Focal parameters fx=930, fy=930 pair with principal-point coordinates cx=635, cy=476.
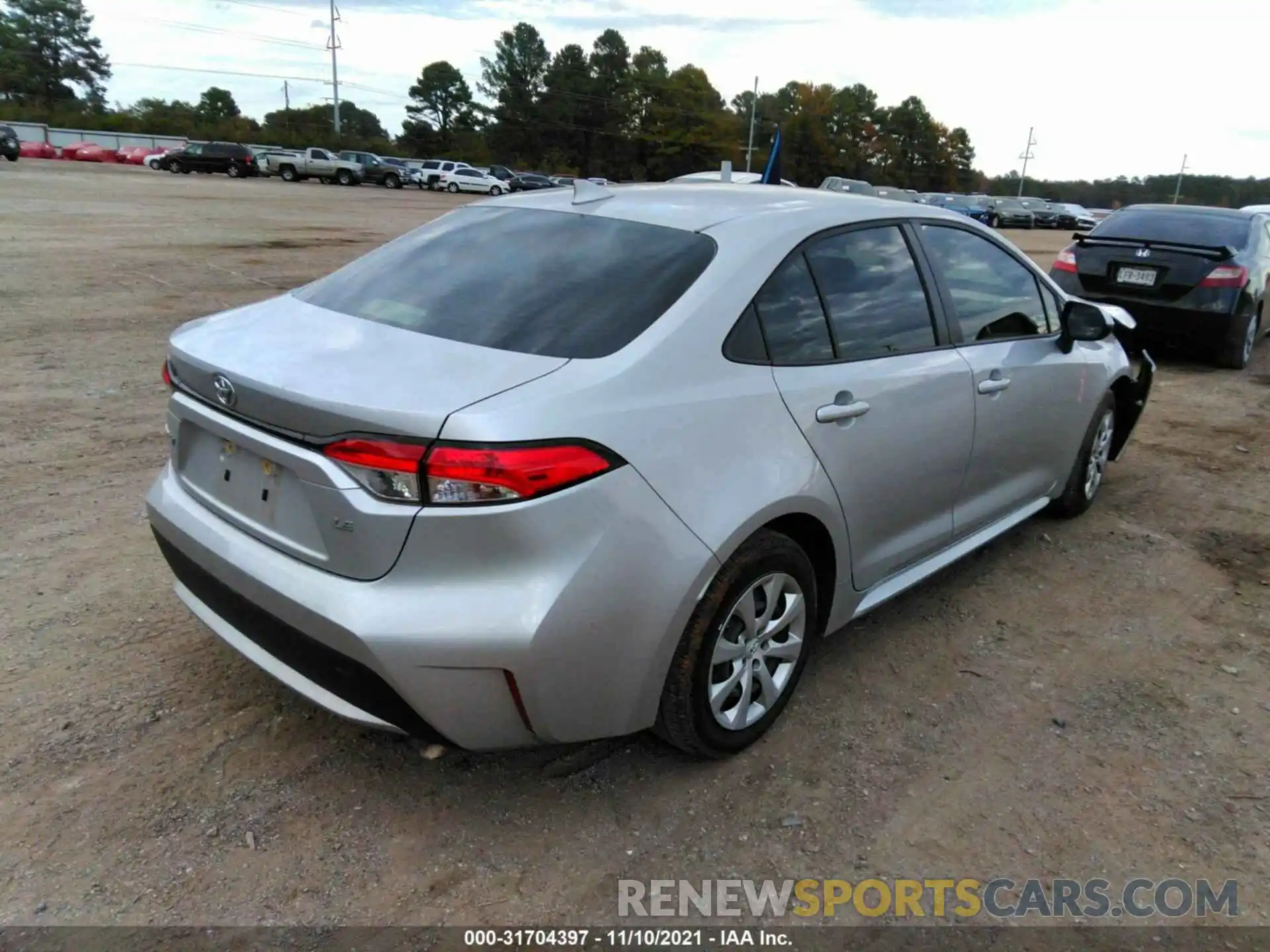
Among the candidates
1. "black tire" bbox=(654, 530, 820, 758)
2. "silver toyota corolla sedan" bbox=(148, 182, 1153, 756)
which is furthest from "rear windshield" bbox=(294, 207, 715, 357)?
"black tire" bbox=(654, 530, 820, 758)

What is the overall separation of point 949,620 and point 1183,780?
1.11 m

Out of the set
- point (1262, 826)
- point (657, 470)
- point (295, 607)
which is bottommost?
point (1262, 826)

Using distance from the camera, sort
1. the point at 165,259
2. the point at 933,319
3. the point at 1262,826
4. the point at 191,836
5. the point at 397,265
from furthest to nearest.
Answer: the point at 165,259
the point at 933,319
the point at 397,265
the point at 1262,826
the point at 191,836

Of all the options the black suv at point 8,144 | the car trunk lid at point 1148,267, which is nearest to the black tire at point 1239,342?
the car trunk lid at point 1148,267

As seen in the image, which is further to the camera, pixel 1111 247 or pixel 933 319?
pixel 1111 247

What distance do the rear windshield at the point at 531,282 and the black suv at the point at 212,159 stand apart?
163ft

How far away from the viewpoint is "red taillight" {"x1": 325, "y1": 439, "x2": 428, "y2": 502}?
2162 millimetres

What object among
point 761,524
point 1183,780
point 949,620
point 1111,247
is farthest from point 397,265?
point 1111,247

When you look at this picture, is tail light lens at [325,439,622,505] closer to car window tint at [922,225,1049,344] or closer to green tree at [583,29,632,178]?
car window tint at [922,225,1049,344]

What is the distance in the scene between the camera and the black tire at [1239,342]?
8727 mm

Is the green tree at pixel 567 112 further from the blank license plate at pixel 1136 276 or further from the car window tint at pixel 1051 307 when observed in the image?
the car window tint at pixel 1051 307

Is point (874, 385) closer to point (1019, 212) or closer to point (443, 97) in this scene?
point (1019, 212)

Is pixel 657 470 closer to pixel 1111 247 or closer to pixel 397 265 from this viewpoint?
pixel 397 265

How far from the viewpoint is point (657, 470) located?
238cm
